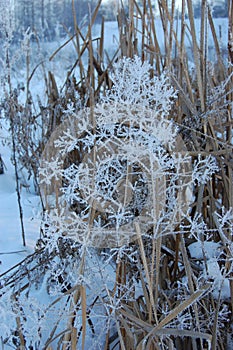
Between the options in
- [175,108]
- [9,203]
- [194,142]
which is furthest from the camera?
[9,203]

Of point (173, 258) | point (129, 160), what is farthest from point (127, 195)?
point (173, 258)

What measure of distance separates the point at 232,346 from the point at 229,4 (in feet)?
2.00

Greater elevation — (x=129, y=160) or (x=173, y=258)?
(x=129, y=160)

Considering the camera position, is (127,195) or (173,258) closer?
(127,195)

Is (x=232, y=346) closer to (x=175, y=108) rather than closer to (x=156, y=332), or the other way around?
(x=156, y=332)

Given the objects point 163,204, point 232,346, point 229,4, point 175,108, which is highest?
point 229,4

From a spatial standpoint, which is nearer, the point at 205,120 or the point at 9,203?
the point at 205,120

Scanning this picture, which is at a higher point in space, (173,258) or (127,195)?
(127,195)

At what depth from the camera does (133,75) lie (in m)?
0.56

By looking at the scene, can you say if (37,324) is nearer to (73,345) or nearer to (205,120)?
(73,345)

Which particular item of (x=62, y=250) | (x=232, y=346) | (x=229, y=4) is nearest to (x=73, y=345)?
(x=62, y=250)

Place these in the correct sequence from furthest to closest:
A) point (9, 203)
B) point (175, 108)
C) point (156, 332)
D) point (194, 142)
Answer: point (9, 203) → point (175, 108) → point (194, 142) → point (156, 332)

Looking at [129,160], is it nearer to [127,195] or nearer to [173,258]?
[127,195]

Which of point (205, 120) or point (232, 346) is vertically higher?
point (205, 120)
